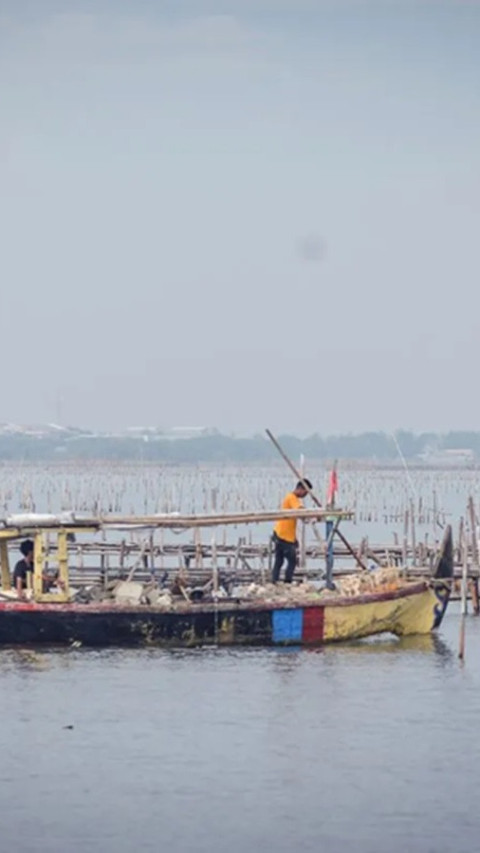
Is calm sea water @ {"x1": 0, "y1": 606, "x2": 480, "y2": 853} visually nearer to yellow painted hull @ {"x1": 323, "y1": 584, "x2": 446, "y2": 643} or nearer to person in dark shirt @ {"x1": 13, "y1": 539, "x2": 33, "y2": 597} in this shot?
yellow painted hull @ {"x1": 323, "y1": 584, "x2": 446, "y2": 643}

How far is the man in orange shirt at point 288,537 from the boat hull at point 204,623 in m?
1.42

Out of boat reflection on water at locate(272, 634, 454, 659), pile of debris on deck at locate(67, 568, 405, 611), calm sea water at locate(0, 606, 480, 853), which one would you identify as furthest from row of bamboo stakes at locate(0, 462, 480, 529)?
calm sea water at locate(0, 606, 480, 853)

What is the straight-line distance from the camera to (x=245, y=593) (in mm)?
33688

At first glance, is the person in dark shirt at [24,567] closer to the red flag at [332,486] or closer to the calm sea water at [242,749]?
the calm sea water at [242,749]

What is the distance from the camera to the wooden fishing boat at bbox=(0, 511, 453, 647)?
32531mm

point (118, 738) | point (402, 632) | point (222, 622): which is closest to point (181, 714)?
point (118, 738)

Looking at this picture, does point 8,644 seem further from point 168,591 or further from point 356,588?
point 356,588

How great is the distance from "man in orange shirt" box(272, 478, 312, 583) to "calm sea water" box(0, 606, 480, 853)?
5.77ft

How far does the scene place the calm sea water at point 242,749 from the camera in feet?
69.0

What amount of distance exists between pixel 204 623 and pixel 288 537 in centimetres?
247

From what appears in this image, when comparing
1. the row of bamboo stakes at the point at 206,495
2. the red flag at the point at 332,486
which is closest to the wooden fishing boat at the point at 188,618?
the red flag at the point at 332,486

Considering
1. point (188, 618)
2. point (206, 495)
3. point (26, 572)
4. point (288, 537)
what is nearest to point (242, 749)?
point (188, 618)

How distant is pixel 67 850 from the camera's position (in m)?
20.2

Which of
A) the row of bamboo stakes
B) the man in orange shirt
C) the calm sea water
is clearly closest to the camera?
the calm sea water
